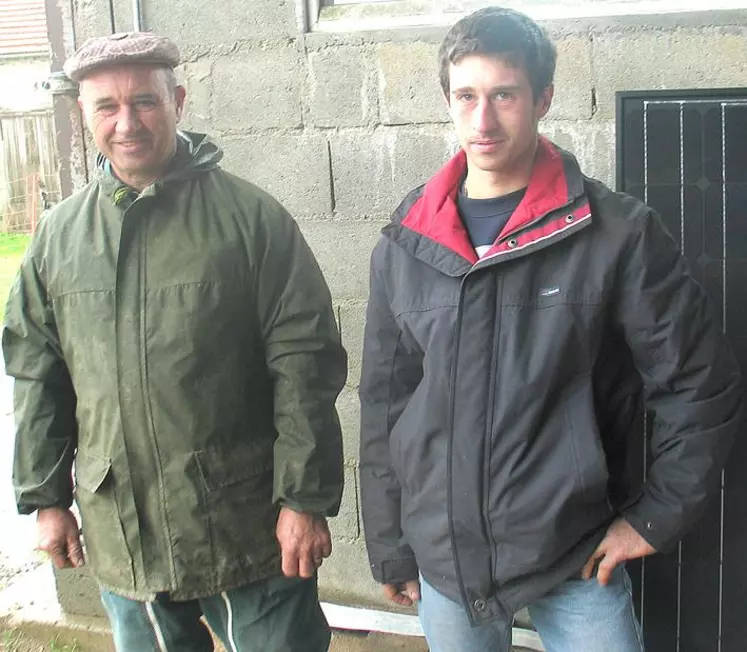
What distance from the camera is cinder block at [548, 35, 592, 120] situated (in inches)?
94.9

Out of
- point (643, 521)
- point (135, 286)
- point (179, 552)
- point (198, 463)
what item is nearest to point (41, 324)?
point (135, 286)

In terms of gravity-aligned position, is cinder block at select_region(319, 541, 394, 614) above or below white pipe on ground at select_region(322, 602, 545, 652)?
above

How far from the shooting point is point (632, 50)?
2365 mm

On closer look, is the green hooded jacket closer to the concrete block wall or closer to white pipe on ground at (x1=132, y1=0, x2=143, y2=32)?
the concrete block wall

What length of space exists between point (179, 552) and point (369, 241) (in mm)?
1274

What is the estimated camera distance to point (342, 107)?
104 inches

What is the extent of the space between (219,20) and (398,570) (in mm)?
1876

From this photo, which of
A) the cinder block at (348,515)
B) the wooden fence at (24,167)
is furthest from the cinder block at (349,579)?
the wooden fence at (24,167)

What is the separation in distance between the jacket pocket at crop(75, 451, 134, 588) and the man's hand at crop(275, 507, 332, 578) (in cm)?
35

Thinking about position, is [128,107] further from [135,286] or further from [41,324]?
[41,324]

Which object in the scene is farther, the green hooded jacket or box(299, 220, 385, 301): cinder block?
box(299, 220, 385, 301): cinder block

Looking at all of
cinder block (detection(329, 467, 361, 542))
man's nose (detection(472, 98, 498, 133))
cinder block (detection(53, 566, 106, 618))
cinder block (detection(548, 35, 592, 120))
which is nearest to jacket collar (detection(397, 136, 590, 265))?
man's nose (detection(472, 98, 498, 133))

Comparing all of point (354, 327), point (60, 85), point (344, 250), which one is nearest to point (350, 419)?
point (354, 327)

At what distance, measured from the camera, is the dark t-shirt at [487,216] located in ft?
5.27
